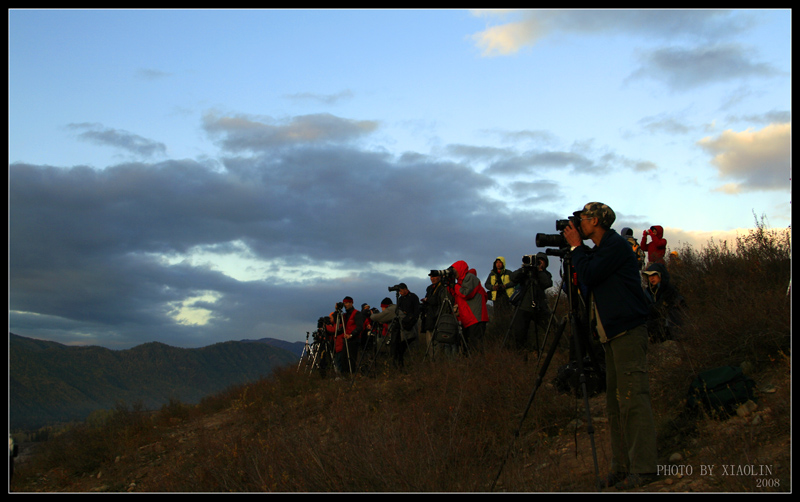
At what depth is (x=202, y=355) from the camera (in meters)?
127

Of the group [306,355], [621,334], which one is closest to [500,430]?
[621,334]

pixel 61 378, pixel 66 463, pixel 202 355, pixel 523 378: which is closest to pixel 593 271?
pixel 523 378

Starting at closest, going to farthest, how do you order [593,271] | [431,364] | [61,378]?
[593,271], [431,364], [61,378]

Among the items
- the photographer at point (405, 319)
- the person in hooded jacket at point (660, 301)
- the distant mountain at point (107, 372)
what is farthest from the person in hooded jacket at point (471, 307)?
the distant mountain at point (107, 372)

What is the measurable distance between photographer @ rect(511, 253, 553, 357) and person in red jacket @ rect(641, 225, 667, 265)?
119 inches

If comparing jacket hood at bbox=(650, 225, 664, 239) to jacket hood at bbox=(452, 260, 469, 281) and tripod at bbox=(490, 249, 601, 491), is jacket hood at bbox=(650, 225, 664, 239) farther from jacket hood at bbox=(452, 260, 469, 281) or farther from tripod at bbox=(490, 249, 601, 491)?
tripod at bbox=(490, 249, 601, 491)

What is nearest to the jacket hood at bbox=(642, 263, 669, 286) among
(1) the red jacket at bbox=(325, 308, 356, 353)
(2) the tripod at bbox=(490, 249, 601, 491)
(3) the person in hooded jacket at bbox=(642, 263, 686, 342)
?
(3) the person in hooded jacket at bbox=(642, 263, 686, 342)

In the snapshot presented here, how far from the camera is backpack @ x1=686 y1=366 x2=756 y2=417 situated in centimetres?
511

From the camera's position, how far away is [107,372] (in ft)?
354

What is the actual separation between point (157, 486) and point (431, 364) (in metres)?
4.36

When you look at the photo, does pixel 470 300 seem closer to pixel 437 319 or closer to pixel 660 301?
pixel 437 319

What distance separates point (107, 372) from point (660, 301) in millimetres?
119567
